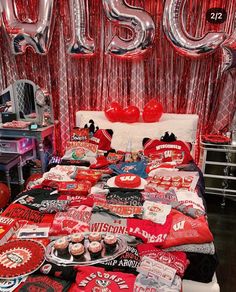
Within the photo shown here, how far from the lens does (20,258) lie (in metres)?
1.40

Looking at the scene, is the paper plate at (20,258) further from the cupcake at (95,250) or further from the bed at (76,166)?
the cupcake at (95,250)

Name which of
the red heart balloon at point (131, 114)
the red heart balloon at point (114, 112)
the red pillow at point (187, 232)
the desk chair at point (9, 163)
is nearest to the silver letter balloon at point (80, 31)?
the red heart balloon at point (114, 112)

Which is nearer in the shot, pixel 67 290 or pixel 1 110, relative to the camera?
pixel 67 290

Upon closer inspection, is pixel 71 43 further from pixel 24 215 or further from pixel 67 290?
pixel 67 290

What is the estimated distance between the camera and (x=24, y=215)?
185 centimetres

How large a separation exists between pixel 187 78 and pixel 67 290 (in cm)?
280

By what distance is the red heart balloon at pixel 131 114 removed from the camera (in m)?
3.39

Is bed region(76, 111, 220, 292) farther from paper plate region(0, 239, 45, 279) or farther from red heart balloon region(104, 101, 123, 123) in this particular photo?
paper plate region(0, 239, 45, 279)

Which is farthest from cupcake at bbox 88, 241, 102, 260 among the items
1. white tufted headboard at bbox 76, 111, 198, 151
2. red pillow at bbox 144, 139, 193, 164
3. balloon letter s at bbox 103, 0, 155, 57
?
balloon letter s at bbox 103, 0, 155, 57

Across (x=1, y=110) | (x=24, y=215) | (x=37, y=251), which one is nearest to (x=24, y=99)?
(x=1, y=110)

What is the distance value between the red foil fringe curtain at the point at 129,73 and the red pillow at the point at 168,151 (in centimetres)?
70

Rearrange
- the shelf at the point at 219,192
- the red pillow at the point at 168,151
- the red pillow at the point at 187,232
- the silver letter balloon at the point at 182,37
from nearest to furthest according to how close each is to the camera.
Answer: the red pillow at the point at 187,232
the red pillow at the point at 168,151
the silver letter balloon at the point at 182,37
the shelf at the point at 219,192

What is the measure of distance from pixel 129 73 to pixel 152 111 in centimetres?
60

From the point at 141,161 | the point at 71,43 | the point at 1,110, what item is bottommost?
the point at 141,161
